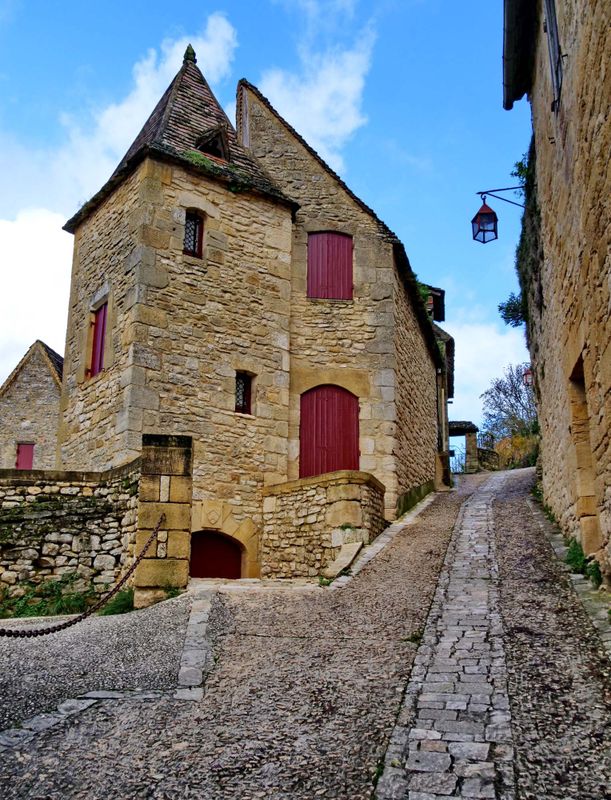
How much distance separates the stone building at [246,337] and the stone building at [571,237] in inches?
128

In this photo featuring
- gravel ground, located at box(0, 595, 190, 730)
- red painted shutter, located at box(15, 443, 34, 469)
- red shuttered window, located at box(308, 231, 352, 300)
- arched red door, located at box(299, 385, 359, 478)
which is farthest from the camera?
red painted shutter, located at box(15, 443, 34, 469)

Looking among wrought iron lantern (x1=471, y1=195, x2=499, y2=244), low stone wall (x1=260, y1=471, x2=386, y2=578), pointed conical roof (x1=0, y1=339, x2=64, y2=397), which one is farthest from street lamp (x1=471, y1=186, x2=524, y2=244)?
pointed conical roof (x1=0, y1=339, x2=64, y2=397)

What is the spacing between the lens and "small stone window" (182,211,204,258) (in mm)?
12469

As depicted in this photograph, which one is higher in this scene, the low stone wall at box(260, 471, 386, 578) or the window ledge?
the window ledge

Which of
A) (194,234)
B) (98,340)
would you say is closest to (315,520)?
(98,340)

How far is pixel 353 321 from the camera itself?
45.7ft

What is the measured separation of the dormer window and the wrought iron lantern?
517 centimetres

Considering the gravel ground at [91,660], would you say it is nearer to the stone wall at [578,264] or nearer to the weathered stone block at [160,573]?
the weathered stone block at [160,573]

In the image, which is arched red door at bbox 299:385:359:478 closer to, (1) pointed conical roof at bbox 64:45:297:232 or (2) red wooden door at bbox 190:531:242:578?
(2) red wooden door at bbox 190:531:242:578

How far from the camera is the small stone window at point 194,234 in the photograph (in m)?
12.5

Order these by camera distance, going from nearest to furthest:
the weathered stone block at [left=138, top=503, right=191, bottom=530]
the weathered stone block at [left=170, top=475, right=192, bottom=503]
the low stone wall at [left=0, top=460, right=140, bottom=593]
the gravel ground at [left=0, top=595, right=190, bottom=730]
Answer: the gravel ground at [left=0, top=595, right=190, bottom=730] < the weathered stone block at [left=138, top=503, right=191, bottom=530] < the weathered stone block at [left=170, top=475, right=192, bottom=503] < the low stone wall at [left=0, top=460, right=140, bottom=593]

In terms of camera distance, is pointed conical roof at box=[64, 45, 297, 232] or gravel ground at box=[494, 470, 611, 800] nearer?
gravel ground at box=[494, 470, 611, 800]

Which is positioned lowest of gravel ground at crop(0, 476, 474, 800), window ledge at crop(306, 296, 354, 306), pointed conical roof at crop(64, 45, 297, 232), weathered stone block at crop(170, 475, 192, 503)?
gravel ground at crop(0, 476, 474, 800)

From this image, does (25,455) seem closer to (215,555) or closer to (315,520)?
(215,555)
